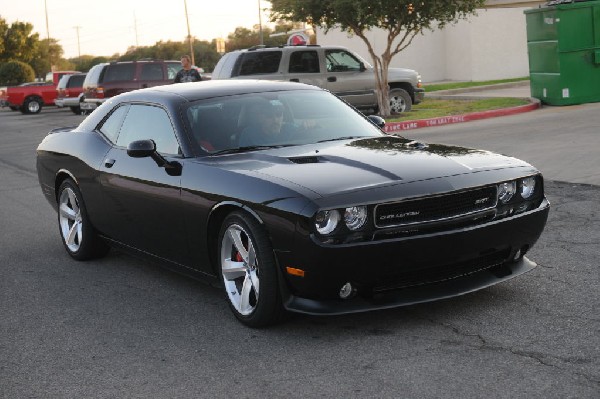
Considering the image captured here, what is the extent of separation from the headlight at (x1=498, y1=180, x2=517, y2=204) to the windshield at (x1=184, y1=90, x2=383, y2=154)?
143 cm

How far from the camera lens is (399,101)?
23297mm

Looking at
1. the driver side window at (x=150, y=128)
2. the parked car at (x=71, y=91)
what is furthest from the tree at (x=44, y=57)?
the driver side window at (x=150, y=128)

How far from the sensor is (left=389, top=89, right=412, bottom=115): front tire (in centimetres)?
2315

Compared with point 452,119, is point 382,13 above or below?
above

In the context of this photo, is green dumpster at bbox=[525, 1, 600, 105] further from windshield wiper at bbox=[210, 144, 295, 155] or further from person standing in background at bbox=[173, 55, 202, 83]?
windshield wiper at bbox=[210, 144, 295, 155]

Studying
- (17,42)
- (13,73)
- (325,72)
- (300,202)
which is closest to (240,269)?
(300,202)

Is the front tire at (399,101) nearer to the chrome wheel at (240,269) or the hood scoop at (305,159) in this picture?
the hood scoop at (305,159)

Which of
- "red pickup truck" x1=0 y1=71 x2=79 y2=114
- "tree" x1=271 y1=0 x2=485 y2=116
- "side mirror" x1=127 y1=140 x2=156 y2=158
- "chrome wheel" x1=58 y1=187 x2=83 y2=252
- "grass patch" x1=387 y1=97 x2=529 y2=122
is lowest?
"chrome wheel" x1=58 y1=187 x2=83 y2=252

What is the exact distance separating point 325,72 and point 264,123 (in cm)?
1582

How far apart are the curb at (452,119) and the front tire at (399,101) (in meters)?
3.05

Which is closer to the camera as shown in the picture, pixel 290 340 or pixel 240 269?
pixel 290 340

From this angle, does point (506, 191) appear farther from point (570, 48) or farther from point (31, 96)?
point (31, 96)

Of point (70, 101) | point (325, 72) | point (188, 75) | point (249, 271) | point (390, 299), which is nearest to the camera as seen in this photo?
point (390, 299)

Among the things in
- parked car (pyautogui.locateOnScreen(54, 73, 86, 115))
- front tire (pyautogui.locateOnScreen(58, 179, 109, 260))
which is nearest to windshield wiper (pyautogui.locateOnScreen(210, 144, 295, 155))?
front tire (pyautogui.locateOnScreen(58, 179, 109, 260))
